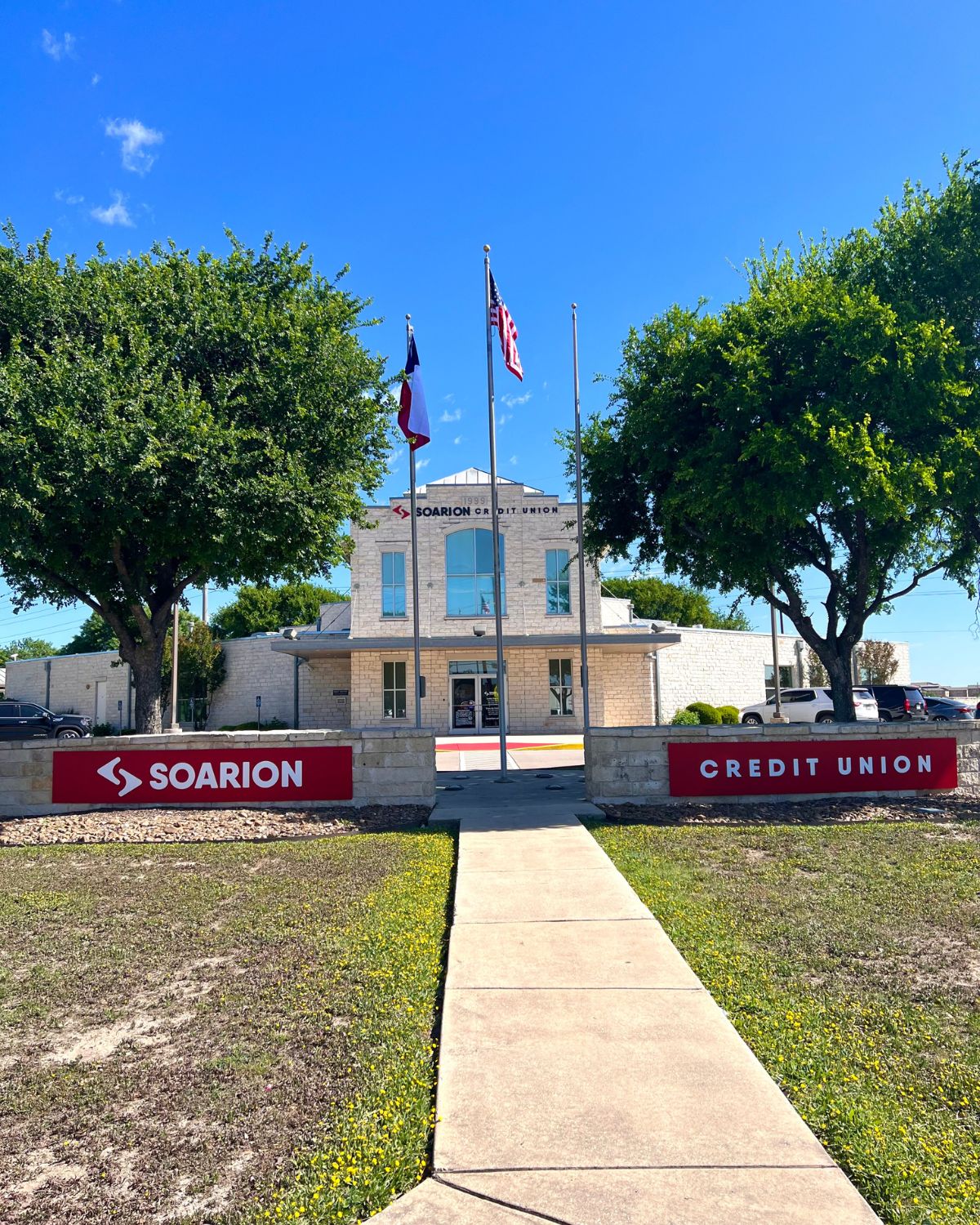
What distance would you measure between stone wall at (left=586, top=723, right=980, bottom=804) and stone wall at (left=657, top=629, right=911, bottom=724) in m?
22.6

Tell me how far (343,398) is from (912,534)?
994 cm

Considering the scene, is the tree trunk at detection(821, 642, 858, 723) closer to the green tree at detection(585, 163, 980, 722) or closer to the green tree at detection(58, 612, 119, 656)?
the green tree at detection(585, 163, 980, 722)

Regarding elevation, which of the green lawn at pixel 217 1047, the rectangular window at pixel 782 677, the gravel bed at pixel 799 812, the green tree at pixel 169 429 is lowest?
the green lawn at pixel 217 1047

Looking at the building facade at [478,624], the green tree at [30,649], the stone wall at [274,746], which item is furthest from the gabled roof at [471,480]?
the green tree at [30,649]

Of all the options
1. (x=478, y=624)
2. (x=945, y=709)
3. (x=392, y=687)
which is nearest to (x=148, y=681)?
(x=392, y=687)

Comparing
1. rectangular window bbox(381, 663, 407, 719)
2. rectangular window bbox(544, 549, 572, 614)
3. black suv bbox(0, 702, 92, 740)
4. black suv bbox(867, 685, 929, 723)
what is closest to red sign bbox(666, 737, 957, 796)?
black suv bbox(867, 685, 929, 723)

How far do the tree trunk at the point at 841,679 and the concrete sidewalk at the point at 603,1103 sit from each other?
413 inches

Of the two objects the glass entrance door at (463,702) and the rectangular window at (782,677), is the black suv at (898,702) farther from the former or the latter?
the glass entrance door at (463,702)

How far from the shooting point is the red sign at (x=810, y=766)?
43.3 ft

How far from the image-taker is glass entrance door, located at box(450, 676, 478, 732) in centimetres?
3281

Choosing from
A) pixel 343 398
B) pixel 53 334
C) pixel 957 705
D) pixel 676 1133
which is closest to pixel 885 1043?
pixel 676 1133

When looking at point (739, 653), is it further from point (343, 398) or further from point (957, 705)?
point (343, 398)

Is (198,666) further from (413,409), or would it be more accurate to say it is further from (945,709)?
(945,709)

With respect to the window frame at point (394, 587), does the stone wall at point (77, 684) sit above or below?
below
